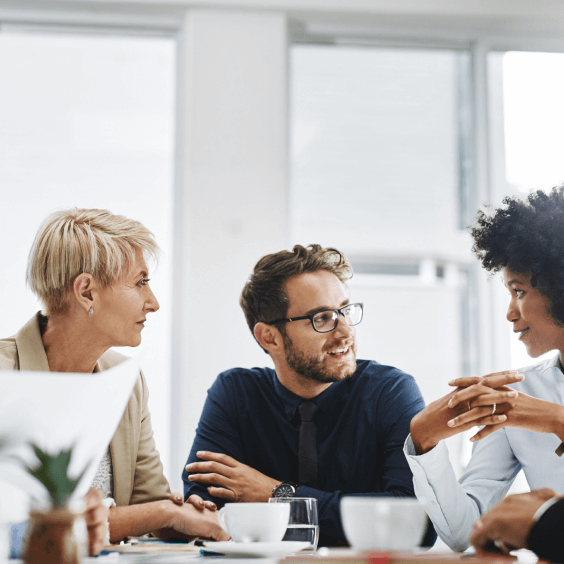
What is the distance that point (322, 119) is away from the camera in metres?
3.32

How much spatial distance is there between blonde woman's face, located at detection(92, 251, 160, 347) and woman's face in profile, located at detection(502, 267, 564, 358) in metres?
1.16

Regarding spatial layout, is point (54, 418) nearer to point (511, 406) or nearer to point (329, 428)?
point (511, 406)

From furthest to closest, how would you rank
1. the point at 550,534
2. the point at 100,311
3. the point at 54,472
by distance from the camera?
the point at 100,311 < the point at 550,534 < the point at 54,472

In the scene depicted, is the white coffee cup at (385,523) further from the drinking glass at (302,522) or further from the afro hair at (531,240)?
the afro hair at (531,240)

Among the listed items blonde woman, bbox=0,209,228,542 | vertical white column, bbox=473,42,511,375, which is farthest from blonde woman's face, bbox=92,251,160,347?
vertical white column, bbox=473,42,511,375

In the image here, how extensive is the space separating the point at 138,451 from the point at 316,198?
A: 165 cm

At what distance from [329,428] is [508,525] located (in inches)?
44.7

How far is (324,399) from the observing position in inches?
81.7

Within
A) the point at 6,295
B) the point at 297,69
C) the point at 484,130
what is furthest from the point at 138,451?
the point at 484,130

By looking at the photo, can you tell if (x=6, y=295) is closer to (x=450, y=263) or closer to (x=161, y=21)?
(x=161, y=21)

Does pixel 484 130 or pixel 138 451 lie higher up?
pixel 484 130

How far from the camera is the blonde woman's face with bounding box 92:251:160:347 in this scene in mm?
2107

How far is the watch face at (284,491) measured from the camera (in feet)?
5.72

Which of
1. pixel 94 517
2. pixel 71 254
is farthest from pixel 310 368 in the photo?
pixel 94 517
